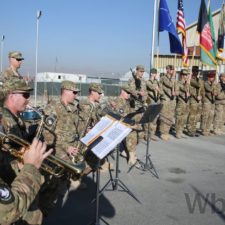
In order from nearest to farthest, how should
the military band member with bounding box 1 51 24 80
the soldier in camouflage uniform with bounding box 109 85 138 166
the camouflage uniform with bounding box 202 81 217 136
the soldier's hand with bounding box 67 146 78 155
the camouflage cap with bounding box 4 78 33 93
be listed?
the camouflage cap with bounding box 4 78 33 93 < the soldier's hand with bounding box 67 146 78 155 < the soldier in camouflage uniform with bounding box 109 85 138 166 < the military band member with bounding box 1 51 24 80 < the camouflage uniform with bounding box 202 81 217 136

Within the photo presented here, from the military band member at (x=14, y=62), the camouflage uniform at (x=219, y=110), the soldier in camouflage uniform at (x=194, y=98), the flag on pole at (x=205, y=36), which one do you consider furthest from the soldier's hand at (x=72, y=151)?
the flag on pole at (x=205, y=36)

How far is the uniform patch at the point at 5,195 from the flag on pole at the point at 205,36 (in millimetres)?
10776

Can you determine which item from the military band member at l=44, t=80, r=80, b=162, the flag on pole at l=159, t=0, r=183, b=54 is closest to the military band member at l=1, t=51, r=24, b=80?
the military band member at l=44, t=80, r=80, b=162

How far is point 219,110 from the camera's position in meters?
11.9

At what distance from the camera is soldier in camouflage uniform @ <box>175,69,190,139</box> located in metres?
10.6

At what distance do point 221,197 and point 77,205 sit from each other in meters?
2.46

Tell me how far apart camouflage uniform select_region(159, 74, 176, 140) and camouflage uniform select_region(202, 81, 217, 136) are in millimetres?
1565

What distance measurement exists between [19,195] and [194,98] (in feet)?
31.5

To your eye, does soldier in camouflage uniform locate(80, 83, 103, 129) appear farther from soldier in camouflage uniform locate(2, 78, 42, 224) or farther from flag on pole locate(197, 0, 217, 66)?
flag on pole locate(197, 0, 217, 66)

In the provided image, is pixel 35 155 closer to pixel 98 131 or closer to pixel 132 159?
pixel 98 131

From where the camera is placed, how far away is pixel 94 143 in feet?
11.1

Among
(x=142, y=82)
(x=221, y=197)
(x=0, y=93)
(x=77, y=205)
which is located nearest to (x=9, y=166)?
(x=0, y=93)

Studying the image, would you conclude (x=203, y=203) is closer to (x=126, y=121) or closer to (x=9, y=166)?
(x=126, y=121)

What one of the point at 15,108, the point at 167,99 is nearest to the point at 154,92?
the point at 167,99
